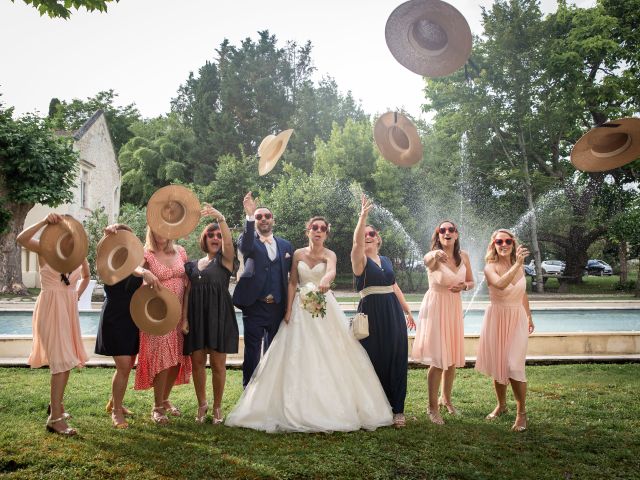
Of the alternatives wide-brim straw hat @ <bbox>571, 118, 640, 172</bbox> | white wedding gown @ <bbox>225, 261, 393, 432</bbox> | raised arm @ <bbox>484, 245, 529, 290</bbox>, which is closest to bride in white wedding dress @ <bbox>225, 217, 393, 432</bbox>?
white wedding gown @ <bbox>225, 261, 393, 432</bbox>

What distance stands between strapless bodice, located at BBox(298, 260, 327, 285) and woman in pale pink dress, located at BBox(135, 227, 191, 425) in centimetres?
118

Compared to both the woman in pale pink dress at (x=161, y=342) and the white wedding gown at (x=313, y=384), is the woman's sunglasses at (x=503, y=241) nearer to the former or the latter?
the white wedding gown at (x=313, y=384)

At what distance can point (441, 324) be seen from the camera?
6.09 metres

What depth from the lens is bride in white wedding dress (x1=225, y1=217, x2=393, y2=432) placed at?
17.9ft

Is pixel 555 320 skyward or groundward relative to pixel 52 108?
groundward

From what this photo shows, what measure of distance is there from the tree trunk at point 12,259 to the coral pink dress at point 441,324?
2193 centimetres

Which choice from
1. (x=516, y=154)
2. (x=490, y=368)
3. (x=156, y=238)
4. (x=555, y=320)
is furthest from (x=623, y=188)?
(x=156, y=238)

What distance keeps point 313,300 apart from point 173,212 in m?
1.58

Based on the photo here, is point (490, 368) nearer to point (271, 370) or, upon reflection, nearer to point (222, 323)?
point (271, 370)

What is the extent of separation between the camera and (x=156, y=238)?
227 inches

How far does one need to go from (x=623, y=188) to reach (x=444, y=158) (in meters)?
9.06

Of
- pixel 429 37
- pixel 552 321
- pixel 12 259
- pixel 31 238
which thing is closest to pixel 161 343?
pixel 31 238

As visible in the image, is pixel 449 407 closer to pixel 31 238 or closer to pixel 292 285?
pixel 292 285

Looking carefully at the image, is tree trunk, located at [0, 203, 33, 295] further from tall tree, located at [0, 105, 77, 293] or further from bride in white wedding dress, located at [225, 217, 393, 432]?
bride in white wedding dress, located at [225, 217, 393, 432]
